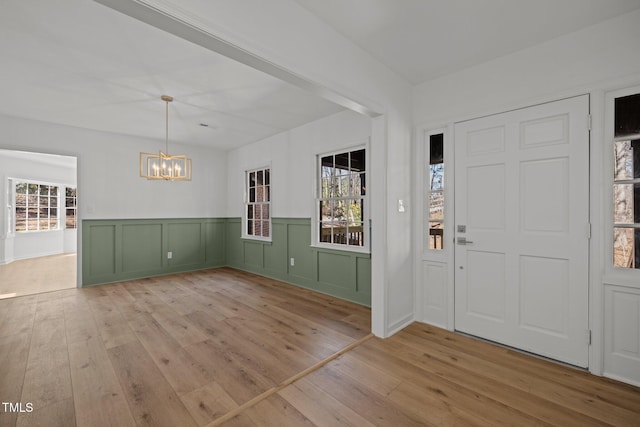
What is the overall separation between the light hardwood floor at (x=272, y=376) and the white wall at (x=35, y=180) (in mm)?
4596

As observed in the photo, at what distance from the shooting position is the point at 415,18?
2.18 metres

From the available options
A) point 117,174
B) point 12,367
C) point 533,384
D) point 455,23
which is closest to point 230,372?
point 12,367

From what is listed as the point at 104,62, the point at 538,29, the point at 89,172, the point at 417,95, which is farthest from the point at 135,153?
the point at 538,29

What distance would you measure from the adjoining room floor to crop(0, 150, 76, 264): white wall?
1.00 feet

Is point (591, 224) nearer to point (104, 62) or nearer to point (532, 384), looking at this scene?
point (532, 384)

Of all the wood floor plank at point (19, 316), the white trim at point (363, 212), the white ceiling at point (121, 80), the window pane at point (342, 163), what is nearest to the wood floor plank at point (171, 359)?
the wood floor plank at point (19, 316)

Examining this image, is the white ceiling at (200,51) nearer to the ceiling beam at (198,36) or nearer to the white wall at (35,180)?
the ceiling beam at (198,36)

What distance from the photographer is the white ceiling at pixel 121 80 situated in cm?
219

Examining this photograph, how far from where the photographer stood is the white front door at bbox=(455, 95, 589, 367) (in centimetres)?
230

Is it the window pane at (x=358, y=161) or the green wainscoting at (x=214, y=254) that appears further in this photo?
the green wainscoting at (x=214, y=254)

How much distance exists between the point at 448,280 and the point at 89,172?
5.80 meters

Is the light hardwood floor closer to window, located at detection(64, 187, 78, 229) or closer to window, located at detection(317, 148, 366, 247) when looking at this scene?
window, located at detection(317, 148, 366, 247)

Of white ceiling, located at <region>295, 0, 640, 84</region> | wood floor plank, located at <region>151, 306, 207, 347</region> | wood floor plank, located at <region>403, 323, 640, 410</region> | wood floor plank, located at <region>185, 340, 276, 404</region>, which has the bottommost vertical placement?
wood floor plank, located at <region>185, 340, 276, 404</region>

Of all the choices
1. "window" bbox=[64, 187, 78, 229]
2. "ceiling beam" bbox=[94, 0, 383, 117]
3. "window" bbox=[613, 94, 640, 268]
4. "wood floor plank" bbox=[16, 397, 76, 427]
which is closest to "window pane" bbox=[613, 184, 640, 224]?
"window" bbox=[613, 94, 640, 268]
